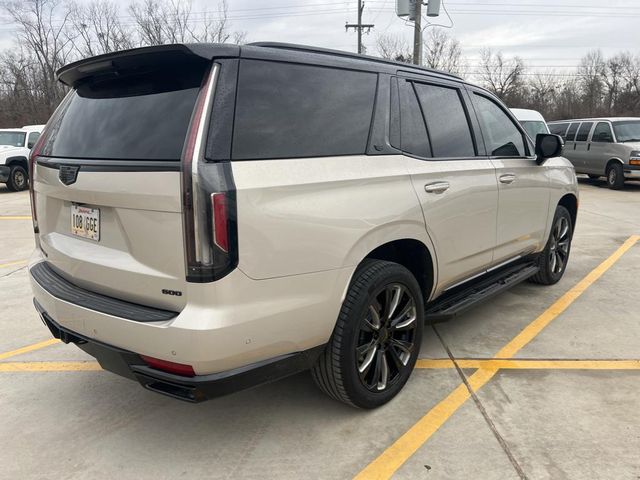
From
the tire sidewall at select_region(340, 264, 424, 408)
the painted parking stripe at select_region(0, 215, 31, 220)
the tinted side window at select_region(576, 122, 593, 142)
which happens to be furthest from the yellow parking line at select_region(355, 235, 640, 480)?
the tinted side window at select_region(576, 122, 593, 142)

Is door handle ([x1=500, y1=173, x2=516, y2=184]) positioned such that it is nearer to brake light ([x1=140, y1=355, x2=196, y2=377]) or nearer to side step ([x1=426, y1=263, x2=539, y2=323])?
side step ([x1=426, y1=263, x2=539, y2=323])

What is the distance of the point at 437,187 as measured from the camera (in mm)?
3102

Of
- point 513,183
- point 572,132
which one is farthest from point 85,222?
point 572,132

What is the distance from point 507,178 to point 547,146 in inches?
28.4

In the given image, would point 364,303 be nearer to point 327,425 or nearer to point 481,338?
point 327,425

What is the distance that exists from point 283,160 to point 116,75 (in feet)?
3.27

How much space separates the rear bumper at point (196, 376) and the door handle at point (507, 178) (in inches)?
86.2

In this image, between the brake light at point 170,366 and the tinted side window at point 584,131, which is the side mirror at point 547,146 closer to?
the brake light at point 170,366

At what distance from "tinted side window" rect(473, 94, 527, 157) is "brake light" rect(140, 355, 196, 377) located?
2.82 m

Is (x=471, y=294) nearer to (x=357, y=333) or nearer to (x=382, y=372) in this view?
(x=382, y=372)

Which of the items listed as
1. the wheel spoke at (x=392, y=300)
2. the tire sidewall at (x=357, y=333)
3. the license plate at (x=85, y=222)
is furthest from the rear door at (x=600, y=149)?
the license plate at (x=85, y=222)

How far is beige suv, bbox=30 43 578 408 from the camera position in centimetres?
205

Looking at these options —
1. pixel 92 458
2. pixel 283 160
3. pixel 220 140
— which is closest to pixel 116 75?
pixel 220 140

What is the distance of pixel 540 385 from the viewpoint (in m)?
3.17
